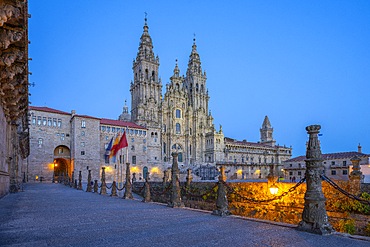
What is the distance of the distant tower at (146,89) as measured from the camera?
60750mm

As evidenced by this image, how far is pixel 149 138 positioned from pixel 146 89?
14492 millimetres

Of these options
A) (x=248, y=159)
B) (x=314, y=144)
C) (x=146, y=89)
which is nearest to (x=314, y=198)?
(x=314, y=144)

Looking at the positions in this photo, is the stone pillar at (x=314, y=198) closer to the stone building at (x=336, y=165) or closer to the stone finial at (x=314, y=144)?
the stone finial at (x=314, y=144)

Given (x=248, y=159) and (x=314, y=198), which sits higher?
(x=314, y=198)

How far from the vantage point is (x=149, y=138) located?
55.9m

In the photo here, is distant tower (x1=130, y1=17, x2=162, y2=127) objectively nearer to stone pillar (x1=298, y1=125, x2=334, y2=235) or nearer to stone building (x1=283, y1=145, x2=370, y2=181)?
stone building (x1=283, y1=145, x2=370, y2=181)

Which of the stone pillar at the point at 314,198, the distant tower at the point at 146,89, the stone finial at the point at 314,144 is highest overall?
the distant tower at the point at 146,89

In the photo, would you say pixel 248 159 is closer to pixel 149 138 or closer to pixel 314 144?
pixel 149 138

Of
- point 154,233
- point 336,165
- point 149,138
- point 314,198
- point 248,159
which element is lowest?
point 248,159

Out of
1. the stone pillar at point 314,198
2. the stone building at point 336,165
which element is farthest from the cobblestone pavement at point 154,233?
the stone building at point 336,165

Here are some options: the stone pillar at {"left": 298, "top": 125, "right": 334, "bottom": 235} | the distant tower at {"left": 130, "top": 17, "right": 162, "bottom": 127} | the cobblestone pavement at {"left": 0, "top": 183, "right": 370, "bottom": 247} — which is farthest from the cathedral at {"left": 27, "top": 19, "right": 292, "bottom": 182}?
the stone pillar at {"left": 298, "top": 125, "right": 334, "bottom": 235}

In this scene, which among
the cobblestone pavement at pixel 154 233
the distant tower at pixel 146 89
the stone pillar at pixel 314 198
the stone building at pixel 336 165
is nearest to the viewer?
the cobblestone pavement at pixel 154 233

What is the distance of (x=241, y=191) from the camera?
19.5 m

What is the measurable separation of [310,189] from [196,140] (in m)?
63.1
